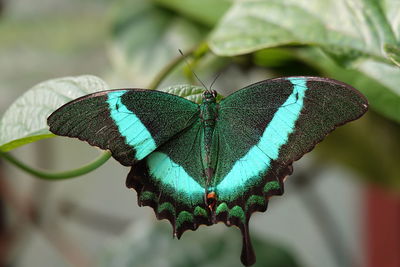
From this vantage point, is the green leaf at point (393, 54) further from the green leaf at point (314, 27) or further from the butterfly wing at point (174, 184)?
the butterfly wing at point (174, 184)

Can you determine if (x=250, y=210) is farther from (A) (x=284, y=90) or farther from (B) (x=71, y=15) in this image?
(B) (x=71, y=15)

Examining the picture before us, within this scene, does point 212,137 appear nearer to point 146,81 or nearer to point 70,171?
point 70,171

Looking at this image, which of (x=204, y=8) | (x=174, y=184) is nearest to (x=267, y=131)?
(x=174, y=184)

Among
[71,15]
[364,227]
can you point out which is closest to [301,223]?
[364,227]

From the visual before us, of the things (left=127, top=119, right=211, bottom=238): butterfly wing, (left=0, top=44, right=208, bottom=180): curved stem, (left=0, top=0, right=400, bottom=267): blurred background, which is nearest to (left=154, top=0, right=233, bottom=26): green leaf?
(left=0, top=0, right=400, bottom=267): blurred background

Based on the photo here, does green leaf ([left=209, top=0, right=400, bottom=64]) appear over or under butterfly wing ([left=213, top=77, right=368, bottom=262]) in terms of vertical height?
over

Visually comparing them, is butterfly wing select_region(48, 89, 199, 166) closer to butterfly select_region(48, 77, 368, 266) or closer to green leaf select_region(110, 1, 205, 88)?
butterfly select_region(48, 77, 368, 266)
